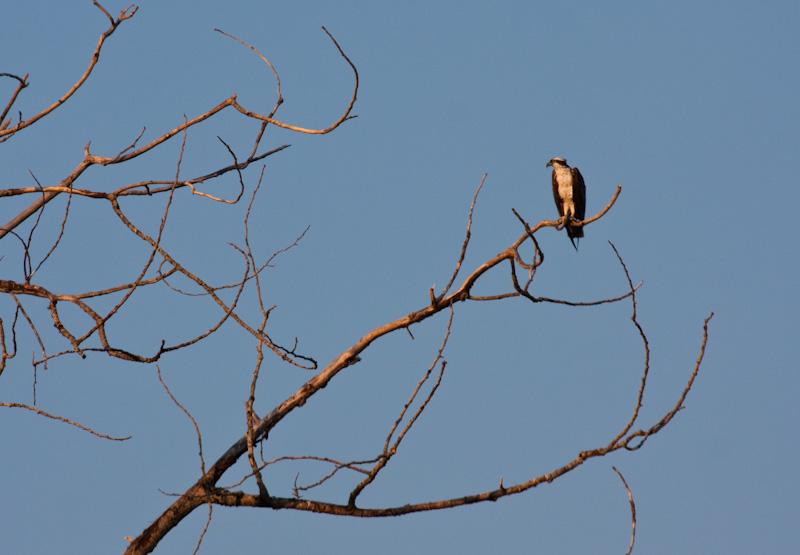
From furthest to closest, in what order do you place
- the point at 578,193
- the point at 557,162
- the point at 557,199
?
the point at 557,162 → the point at 557,199 → the point at 578,193

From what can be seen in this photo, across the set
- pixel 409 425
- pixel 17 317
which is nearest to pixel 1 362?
pixel 17 317

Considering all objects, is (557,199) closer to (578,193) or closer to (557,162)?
(578,193)

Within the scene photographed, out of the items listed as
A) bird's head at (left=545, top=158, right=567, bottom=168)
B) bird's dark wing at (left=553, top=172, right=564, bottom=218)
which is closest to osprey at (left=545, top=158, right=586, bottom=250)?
bird's dark wing at (left=553, top=172, right=564, bottom=218)

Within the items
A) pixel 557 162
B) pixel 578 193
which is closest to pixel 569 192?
pixel 578 193

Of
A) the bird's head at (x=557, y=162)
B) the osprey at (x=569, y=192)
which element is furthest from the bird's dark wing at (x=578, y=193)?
the bird's head at (x=557, y=162)

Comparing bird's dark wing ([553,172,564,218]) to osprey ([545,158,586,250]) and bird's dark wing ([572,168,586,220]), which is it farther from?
bird's dark wing ([572,168,586,220])

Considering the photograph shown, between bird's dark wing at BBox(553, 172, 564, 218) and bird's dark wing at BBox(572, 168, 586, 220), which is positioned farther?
bird's dark wing at BBox(553, 172, 564, 218)

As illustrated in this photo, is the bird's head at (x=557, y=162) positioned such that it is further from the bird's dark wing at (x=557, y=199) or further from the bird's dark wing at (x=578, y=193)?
the bird's dark wing at (x=578, y=193)

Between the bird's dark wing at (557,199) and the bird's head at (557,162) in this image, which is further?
the bird's head at (557,162)

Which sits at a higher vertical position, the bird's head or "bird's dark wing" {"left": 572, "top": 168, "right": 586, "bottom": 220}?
the bird's head

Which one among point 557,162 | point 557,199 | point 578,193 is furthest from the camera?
point 557,162

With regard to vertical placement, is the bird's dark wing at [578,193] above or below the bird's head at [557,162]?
below

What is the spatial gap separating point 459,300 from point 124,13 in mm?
2037

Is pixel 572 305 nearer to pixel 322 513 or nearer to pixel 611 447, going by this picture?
pixel 611 447
